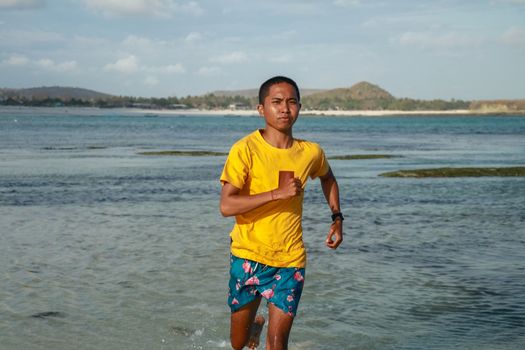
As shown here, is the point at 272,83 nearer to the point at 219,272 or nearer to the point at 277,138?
the point at 277,138

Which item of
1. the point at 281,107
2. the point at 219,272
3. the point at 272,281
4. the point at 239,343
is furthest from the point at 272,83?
the point at 219,272

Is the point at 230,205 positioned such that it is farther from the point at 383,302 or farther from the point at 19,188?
the point at 19,188

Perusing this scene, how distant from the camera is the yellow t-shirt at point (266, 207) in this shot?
4.86m

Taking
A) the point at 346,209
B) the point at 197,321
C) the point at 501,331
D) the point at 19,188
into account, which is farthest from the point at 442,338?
the point at 19,188

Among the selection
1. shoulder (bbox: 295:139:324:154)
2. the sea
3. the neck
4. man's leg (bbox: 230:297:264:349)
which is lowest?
the sea

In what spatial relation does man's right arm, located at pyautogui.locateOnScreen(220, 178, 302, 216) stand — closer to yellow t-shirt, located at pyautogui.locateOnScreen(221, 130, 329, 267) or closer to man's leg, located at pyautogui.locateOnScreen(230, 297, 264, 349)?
yellow t-shirt, located at pyautogui.locateOnScreen(221, 130, 329, 267)

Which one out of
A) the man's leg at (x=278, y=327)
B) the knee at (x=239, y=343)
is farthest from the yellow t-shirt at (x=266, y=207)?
the knee at (x=239, y=343)

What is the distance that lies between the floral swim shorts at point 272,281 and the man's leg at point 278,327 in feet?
0.10

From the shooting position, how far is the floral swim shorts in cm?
491

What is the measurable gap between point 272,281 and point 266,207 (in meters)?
0.47

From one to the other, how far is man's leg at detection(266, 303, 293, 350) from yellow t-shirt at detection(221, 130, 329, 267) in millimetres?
310

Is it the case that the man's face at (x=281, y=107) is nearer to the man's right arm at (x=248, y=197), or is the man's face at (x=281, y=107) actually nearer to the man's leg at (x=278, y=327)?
the man's right arm at (x=248, y=197)

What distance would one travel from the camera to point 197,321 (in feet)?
24.3

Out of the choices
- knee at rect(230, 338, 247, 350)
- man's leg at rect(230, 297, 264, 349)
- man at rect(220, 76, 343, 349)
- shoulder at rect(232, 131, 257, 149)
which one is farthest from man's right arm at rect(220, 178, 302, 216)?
knee at rect(230, 338, 247, 350)
